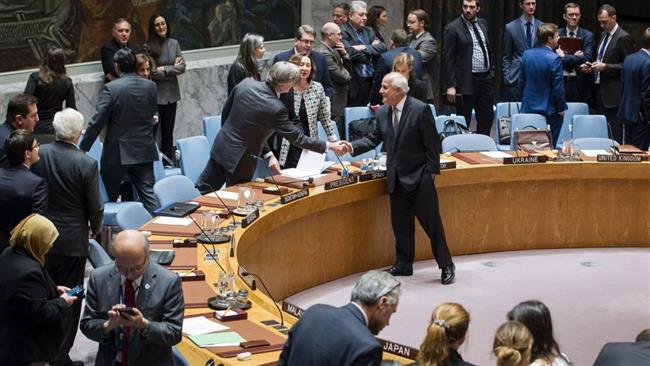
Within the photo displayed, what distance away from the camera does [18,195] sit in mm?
6629

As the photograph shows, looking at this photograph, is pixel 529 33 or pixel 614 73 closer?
pixel 614 73

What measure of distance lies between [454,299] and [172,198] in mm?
2309

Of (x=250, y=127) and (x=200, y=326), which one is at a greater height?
(x=250, y=127)

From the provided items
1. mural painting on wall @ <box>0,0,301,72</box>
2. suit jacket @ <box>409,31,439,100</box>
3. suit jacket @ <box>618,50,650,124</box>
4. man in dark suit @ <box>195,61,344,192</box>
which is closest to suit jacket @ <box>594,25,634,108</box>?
suit jacket @ <box>618,50,650,124</box>

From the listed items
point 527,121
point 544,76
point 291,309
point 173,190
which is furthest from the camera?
point 544,76

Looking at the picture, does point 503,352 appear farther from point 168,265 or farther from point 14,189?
point 14,189

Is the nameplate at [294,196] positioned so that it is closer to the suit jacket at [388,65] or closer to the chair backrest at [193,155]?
the chair backrest at [193,155]

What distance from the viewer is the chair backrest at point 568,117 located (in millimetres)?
11914

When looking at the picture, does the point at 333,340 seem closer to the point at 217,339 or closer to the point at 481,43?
the point at 217,339

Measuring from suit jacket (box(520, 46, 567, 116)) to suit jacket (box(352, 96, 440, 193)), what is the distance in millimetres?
3268

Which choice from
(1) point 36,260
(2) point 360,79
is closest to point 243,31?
(2) point 360,79

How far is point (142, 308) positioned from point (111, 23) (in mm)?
7596

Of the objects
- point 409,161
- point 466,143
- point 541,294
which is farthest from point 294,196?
point 466,143

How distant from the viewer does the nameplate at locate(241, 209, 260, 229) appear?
293 inches
